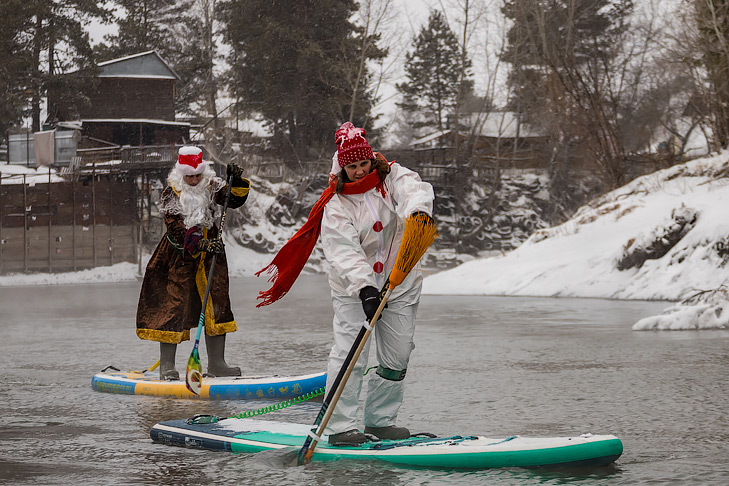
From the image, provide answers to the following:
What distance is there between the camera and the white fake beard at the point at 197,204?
7000mm

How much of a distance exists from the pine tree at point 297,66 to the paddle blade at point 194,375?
41335 millimetres

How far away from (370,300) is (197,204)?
3.03m

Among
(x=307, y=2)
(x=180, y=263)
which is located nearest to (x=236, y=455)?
(x=180, y=263)

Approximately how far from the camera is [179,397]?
6.53 m

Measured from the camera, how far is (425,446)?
4.23 meters

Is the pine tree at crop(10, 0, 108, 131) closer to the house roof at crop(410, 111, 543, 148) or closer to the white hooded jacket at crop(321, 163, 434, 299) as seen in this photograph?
the house roof at crop(410, 111, 543, 148)

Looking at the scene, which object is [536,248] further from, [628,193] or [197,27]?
[197,27]

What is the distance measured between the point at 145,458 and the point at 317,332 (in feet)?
22.7

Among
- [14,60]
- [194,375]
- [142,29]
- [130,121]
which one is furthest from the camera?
[142,29]

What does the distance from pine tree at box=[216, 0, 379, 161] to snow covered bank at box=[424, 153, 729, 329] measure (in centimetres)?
2901

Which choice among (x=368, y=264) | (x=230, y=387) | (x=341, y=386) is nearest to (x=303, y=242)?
(x=368, y=264)

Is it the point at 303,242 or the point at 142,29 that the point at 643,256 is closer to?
the point at 303,242

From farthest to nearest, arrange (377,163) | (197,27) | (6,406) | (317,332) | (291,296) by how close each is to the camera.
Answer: (197,27) < (291,296) < (317,332) < (6,406) < (377,163)

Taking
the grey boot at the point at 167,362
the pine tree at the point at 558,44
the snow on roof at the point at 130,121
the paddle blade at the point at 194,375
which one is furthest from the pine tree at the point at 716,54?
the snow on roof at the point at 130,121
